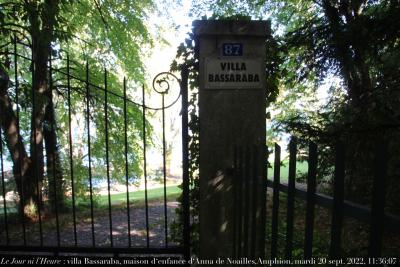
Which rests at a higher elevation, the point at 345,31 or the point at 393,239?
the point at 345,31

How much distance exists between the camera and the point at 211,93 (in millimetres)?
3059

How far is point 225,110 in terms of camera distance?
10.2 feet

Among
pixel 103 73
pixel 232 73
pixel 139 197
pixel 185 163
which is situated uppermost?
pixel 103 73

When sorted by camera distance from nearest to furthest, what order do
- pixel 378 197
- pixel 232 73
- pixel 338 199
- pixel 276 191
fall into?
1. pixel 378 197
2. pixel 338 199
3. pixel 276 191
4. pixel 232 73

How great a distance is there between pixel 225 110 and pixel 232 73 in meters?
0.30

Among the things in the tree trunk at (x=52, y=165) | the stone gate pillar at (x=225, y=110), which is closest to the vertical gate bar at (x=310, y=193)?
the stone gate pillar at (x=225, y=110)

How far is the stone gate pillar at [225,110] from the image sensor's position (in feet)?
9.97

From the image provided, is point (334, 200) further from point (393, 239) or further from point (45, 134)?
point (45, 134)

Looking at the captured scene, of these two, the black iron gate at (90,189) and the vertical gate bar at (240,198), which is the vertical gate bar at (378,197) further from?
the black iron gate at (90,189)

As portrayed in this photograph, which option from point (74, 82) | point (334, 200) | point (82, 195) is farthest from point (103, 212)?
point (334, 200)

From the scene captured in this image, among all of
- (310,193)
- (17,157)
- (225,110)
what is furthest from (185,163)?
(17,157)

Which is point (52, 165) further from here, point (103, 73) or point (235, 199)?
point (235, 199)

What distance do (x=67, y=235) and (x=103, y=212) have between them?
246cm

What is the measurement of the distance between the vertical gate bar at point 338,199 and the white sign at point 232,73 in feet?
5.94
